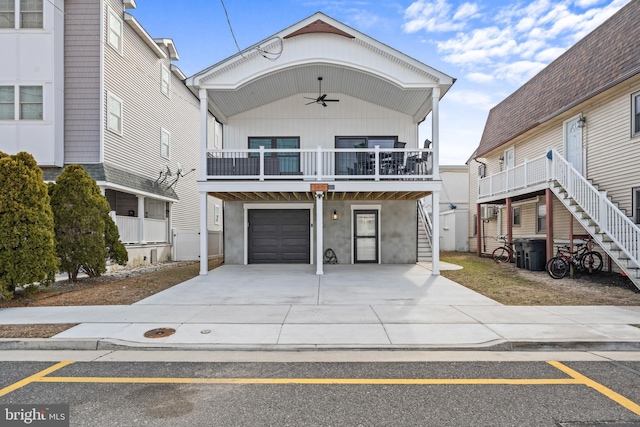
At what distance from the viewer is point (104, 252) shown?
10.1 meters

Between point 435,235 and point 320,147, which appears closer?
point 435,235

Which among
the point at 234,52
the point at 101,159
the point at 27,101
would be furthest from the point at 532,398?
the point at 27,101

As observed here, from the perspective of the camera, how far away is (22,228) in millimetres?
7332

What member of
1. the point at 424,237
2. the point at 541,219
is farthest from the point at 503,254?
the point at 424,237

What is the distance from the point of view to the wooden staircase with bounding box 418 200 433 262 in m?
14.5

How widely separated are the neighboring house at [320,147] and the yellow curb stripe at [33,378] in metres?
6.97

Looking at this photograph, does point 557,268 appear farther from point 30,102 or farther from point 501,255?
point 30,102

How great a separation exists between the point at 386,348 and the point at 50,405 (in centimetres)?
366

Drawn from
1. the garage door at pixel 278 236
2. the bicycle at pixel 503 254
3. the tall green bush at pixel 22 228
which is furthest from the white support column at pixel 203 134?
the bicycle at pixel 503 254

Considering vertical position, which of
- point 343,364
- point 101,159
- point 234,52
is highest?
point 234,52

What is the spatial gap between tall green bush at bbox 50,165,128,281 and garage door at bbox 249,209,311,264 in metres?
5.24

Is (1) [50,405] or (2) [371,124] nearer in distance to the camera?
(1) [50,405]

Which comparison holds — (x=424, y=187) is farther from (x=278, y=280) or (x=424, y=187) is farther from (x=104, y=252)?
(x=104, y=252)

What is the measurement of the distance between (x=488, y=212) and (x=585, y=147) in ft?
23.6
